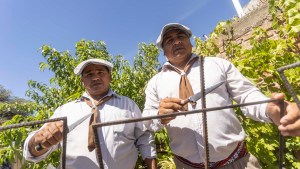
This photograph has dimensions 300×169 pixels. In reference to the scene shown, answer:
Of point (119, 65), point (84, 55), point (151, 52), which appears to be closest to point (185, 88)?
point (84, 55)

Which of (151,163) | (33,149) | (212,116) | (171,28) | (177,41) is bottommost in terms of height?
(151,163)

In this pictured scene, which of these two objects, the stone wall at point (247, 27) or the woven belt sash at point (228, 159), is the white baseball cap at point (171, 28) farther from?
the stone wall at point (247, 27)

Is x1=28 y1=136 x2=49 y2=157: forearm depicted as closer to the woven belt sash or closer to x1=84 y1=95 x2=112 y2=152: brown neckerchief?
x1=84 y1=95 x2=112 y2=152: brown neckerchief

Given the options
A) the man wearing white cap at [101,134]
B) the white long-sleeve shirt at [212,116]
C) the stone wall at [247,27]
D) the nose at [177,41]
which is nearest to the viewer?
the white long-sleeve shirt at [212,116]

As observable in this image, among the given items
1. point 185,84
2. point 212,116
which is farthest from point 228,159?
point 185,84

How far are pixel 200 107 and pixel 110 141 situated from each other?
902mm

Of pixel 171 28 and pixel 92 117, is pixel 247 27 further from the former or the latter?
pixel 92 117

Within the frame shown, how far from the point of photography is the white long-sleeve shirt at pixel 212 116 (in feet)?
6.57

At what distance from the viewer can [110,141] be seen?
2373 mm

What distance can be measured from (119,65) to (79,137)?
4459 millimetres

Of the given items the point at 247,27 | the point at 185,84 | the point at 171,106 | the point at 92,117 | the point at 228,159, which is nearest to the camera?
the point at 171,106

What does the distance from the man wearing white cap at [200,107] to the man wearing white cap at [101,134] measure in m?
0.34

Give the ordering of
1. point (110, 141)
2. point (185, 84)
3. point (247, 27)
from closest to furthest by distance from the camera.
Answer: point (185, 84) → point (110, 141) → point (247, 27)

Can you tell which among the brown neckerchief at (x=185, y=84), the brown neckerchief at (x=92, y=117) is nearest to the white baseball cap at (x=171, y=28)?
the brown neckerchief at (x=185, y=84)
